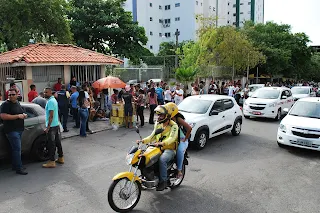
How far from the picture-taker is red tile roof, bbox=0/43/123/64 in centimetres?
1252

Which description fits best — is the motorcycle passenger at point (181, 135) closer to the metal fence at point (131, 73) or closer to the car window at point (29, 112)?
the car window at point (29, 112)

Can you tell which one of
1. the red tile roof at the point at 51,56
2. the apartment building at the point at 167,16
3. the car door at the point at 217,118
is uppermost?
the apartment building at the point at 167,16

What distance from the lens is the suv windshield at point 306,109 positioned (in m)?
9.10

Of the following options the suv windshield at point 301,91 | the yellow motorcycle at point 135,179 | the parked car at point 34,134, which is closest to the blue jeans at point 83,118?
the parked car at point 34,134

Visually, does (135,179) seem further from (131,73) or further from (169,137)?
(131,73)

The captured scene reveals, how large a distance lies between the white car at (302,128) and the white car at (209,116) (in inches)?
74.6

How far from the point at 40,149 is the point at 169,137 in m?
4.08

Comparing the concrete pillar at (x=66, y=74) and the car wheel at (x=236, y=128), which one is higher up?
the concrete pillar at (x=66, y=74)

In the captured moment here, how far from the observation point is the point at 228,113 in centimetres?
1020

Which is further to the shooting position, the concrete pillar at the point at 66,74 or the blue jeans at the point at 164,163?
the concrete pillar at the point at 66,74

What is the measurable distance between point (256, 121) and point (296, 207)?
30.7ft

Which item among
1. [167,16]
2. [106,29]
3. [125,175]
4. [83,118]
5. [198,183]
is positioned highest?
[167,16]

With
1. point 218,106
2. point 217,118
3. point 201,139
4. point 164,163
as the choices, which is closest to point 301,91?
point 218,106

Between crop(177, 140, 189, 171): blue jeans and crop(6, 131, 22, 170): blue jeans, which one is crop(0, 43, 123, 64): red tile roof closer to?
crop(6, 131, 22, 170): blue jeans
